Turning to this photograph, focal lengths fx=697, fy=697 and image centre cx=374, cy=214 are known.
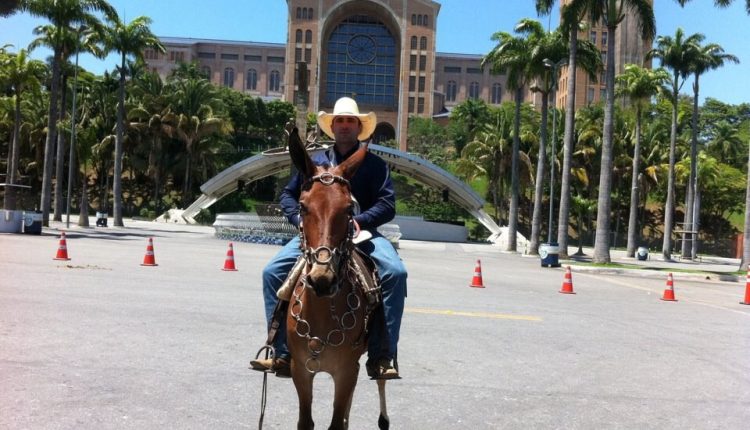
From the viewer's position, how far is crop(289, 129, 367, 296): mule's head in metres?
3.78

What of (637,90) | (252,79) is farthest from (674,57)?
(252,79)

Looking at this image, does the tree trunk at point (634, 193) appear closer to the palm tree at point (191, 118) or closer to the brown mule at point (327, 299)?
the palm tree at point (191, 118)

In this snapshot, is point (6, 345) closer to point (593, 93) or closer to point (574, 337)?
point (574, 337)

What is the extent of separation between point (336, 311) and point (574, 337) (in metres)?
7.53

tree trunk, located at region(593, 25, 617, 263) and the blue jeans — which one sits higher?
tree trunk, located at region(593, 25, 617, 263)

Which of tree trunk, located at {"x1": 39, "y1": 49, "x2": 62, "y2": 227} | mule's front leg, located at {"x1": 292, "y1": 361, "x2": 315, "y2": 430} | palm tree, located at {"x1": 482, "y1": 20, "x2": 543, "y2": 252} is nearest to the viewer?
mule's front leg, located at {"x1": 292, "y1": 361, "x2": 315, "y2": 430}

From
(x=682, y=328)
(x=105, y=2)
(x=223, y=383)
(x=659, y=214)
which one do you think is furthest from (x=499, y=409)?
(x=659, y=214)

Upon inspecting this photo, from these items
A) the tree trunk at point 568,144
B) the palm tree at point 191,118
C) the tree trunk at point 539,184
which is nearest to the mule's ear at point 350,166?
the tree trunk at point 568,144

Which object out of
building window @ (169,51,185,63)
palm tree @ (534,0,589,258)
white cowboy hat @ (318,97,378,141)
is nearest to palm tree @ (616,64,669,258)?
palm tree @ (534,0,589,258)

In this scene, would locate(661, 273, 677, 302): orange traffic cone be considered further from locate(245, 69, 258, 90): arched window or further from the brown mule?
locate(245, 69, 258, 90): arched window

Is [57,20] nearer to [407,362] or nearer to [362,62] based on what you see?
[407,362]

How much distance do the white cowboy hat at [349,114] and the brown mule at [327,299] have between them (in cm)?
73

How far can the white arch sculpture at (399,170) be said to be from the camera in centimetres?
6272

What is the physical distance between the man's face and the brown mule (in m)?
0.65
